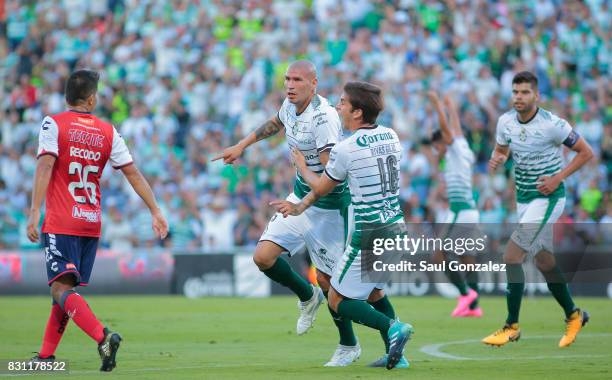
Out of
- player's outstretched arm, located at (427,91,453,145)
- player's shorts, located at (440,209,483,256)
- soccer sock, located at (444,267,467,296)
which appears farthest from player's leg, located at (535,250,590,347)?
player's shorts, located at (440,209,483,256)

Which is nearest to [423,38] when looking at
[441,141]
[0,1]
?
[441,141]

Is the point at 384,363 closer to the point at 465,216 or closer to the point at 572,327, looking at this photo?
the point at 572,327

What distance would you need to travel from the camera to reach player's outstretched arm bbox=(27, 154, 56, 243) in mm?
9903

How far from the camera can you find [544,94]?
2469 centimetres

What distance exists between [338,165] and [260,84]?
17.2 metres

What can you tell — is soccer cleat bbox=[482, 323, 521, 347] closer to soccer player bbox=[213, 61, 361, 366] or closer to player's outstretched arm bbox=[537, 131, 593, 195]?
player's outstretched arm bbox=[537, 131, 593, 195]

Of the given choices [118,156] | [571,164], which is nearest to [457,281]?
[571,164]

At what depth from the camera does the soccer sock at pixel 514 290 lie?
12680mm

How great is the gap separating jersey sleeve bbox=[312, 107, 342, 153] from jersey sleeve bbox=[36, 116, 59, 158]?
2.57 metres

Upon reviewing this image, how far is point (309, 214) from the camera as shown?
38.2ft

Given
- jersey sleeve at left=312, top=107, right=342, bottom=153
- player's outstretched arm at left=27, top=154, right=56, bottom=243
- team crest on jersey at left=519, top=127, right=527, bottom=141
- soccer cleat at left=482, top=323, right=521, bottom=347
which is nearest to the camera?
player's outstretched arm at left=27, top=154, right=56, bottom=243

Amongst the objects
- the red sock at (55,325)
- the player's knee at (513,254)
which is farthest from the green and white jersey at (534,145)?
the red sock at (55,325)

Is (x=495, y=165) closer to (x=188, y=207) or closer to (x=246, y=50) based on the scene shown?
(x=188, y=207)

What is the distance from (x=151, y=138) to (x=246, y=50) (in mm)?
3386
